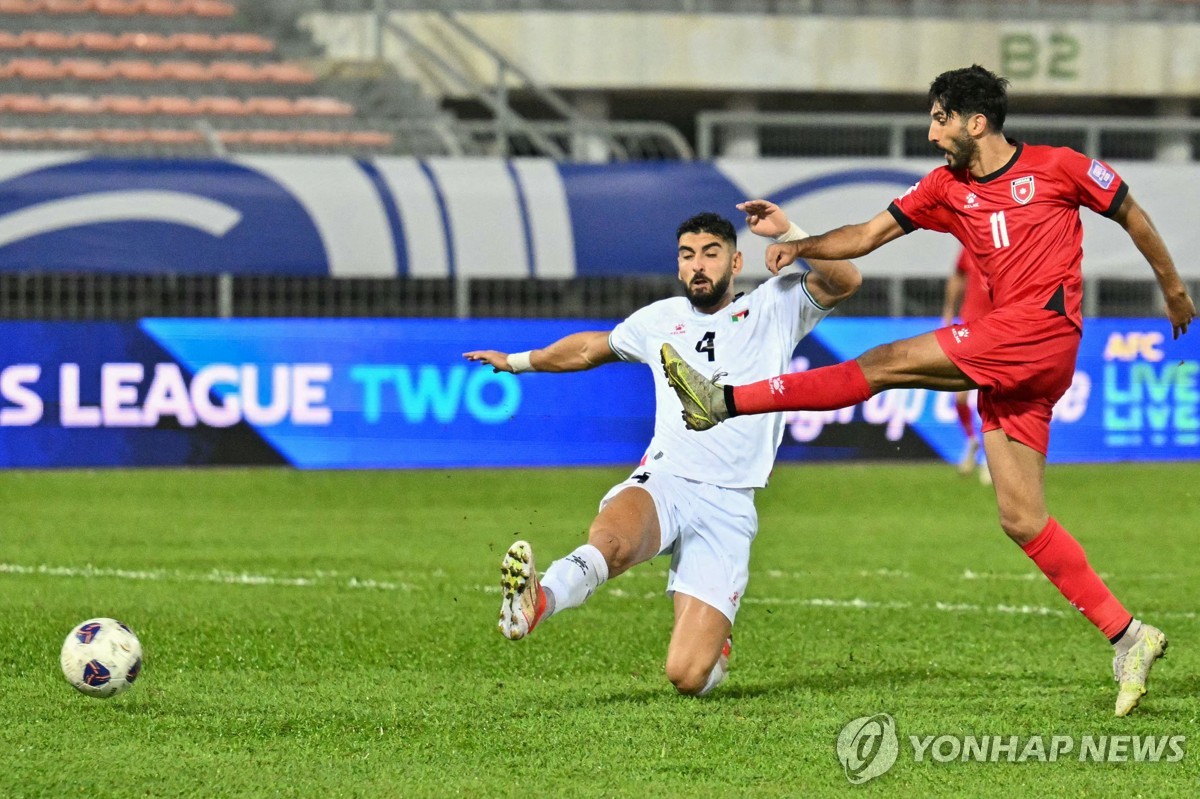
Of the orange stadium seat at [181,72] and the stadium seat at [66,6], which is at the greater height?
the stadium seat at [66,6]

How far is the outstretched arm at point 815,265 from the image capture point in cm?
656

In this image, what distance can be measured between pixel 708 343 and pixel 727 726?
5.40 feet

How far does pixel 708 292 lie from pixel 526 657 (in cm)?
175

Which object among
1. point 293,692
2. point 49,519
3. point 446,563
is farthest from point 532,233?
point 293,692

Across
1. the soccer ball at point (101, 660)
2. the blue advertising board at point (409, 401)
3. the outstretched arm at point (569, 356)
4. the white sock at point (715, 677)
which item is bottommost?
the blue advertising board at point (409, 401)

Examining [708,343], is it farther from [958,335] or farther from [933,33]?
[933,33]

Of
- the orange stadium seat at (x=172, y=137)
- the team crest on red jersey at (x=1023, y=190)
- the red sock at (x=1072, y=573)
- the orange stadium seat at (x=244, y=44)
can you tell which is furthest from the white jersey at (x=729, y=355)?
the orange stadium seat at (x=244, y=44)

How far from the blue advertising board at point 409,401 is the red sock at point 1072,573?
10352 mm

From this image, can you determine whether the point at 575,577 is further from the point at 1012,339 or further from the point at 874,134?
the point at 874,134

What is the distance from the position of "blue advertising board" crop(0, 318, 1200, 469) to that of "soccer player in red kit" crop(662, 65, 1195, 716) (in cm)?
1023

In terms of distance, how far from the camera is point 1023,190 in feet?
21.0

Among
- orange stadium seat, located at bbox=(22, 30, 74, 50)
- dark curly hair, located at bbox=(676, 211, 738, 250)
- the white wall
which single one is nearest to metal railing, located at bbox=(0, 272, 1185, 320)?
orange stadium seat, located at bbox=(22, 30, 74, 50)

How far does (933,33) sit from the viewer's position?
1098 inches

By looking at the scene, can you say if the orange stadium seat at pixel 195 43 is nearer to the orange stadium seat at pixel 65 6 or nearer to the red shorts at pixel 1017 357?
the orange stadium seat at pixel 65 6
